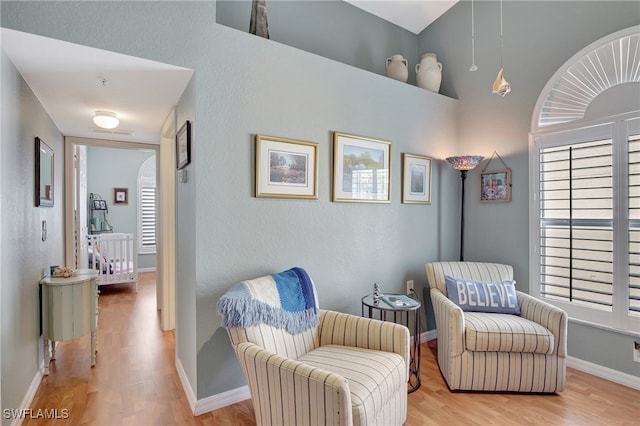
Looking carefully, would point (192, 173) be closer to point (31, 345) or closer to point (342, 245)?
point (342, 245)

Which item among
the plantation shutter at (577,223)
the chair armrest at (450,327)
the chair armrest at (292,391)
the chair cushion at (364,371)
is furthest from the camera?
the plantation shutter at (577,223)

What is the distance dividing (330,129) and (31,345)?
8.95ft

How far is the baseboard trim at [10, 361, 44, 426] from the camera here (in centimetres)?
197

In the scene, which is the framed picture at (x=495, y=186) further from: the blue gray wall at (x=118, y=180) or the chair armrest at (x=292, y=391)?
the blue gray wall at (x=118, y=180)

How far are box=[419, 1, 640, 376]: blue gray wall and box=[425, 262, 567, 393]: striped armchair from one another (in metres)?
0.69

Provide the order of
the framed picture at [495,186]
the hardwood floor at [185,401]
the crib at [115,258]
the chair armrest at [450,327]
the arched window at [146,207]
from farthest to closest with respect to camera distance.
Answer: the arched window at [146,207] → the crib at [115,258] → the framed picture at [495,186] → the chair armrest at [450,327] → the hardwood floor at [185,401]

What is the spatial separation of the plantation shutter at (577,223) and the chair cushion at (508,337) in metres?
0.73

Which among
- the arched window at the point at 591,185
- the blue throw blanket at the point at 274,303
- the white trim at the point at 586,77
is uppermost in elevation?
the white trim at the point at 586,77

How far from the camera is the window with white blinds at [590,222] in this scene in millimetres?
2488

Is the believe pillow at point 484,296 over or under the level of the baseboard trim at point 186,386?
over

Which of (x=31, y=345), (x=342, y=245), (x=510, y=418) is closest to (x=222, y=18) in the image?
(x=342, y=245)

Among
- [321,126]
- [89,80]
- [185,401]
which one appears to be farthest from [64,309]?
[321,126]

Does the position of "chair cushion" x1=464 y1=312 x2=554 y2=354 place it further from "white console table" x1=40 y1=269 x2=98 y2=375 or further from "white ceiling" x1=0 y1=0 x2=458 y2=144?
"white console table" x1=40 y1=269 x2=98 y2=375

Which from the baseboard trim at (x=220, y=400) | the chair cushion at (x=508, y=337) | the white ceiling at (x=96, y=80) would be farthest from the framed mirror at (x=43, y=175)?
the chair cushion at (x=508, y=337)
